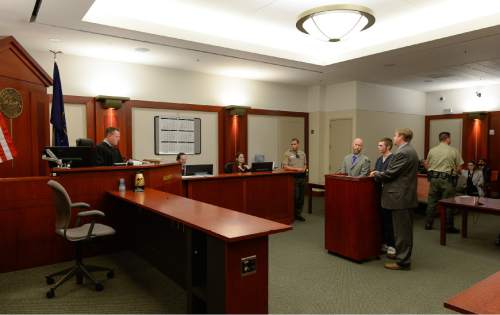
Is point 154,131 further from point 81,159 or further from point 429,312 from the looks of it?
point 429,312

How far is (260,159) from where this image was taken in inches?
286

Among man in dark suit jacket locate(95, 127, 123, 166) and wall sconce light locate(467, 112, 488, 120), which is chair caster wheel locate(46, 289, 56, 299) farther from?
wall sconce light locate(467, 112, 488, 120)

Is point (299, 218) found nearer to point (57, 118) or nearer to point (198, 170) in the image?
point (198, 170)

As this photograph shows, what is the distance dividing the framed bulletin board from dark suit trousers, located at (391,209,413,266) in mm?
4547

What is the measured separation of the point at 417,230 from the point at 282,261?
2807 millimetres

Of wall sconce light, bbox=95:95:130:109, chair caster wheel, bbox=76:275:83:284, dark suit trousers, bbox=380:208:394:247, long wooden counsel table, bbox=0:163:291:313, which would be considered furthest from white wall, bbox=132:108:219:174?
dark suit trousers, bbox=380:208:394:247

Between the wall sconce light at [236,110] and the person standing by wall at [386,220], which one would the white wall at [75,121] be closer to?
the wall sconce light at [236,110]

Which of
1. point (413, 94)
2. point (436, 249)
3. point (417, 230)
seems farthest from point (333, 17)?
point (413, 94)

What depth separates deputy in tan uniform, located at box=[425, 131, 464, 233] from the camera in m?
5.71

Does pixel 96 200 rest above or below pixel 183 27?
below

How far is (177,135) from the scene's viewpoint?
23.6 feet

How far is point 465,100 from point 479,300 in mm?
9187

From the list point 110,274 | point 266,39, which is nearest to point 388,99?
point 266,39

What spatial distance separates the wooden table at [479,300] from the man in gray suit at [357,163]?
3.04 meters
